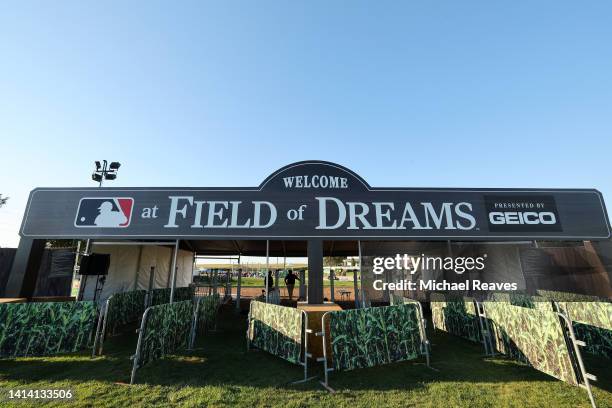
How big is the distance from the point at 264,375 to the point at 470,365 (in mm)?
4094

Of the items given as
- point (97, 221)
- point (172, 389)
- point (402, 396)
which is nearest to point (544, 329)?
point (402, 396)

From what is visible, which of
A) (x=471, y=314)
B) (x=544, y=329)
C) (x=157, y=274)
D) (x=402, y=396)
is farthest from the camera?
(x=157, y=274)

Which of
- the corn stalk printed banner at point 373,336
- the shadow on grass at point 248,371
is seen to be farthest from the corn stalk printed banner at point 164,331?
the corn stalk printed banner at point 373,336

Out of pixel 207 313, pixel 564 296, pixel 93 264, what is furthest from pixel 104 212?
pixel 564 296

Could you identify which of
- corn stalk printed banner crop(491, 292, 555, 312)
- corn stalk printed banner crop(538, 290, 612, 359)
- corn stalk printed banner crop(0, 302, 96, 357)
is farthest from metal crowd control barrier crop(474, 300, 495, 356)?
corn stalk printed banner crop(0, 302, 96, 357)

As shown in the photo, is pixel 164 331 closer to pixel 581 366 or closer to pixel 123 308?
pixel 123 308

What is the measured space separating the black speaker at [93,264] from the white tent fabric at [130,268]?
123 inches

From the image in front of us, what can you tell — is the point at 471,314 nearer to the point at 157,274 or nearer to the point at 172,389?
the point at 172,389

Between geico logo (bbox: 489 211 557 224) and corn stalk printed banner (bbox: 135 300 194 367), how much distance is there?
8.65m

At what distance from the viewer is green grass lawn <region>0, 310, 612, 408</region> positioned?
13.3 feet

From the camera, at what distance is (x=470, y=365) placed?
18.1 ft

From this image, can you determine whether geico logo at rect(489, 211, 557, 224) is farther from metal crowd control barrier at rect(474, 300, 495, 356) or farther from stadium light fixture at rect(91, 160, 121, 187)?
stadium light fixture at rect(91, 160, 121, 187)

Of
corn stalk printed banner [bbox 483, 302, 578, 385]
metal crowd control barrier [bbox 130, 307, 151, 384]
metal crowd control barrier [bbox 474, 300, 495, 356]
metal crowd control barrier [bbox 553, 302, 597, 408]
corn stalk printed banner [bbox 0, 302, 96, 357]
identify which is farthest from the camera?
metal crowd control barrier [bbox 474, 300, 495, 356]

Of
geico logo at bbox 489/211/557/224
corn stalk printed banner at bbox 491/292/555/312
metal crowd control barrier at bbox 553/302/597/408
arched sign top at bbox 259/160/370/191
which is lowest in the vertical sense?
metal crowd control barrier at bbox 553/302/597/408
